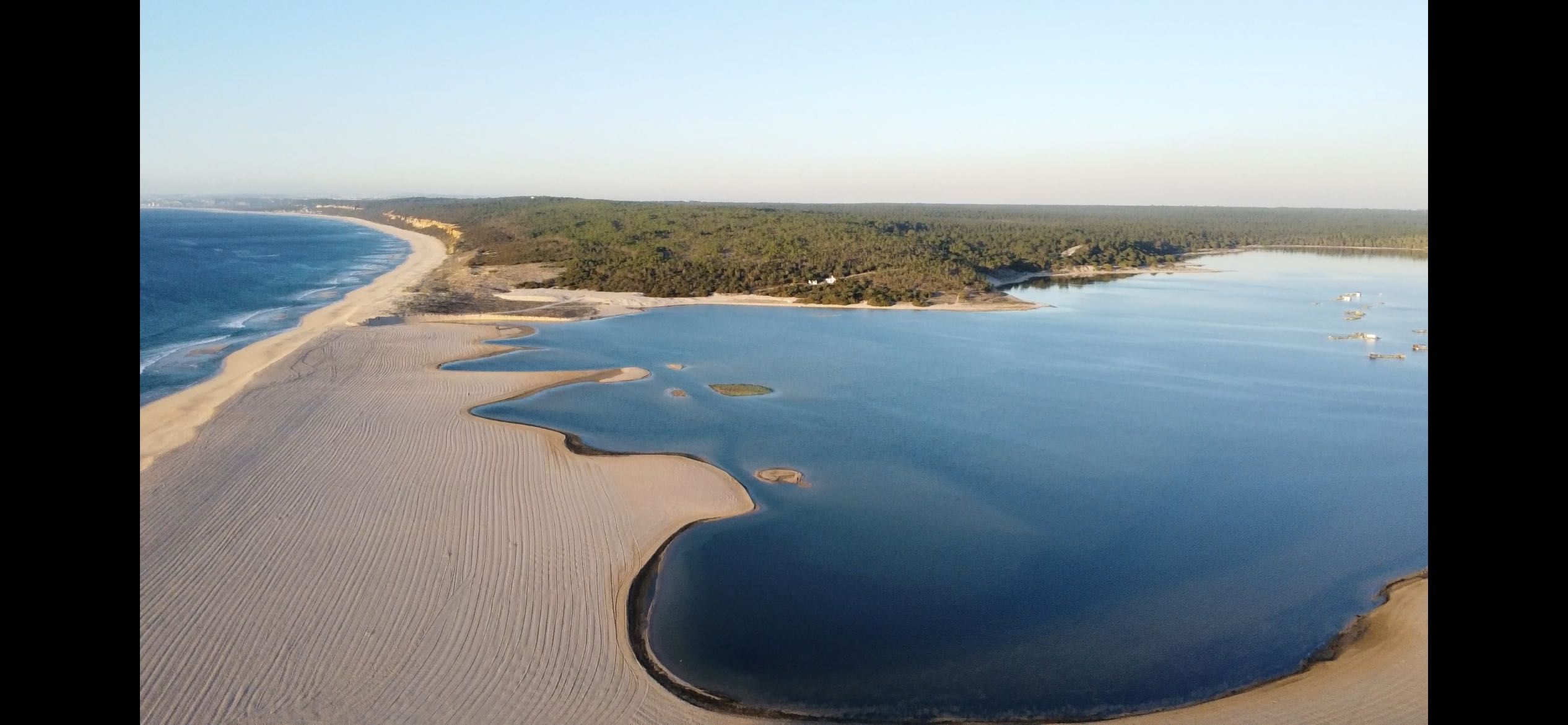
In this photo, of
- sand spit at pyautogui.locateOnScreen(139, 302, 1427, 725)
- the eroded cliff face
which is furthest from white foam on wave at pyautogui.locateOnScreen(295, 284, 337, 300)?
sand spit at pyautogui.locateOnScreen(139, 302, 1427, 725)

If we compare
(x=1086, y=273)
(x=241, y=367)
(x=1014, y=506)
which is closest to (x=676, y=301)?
(x=241, y=367)

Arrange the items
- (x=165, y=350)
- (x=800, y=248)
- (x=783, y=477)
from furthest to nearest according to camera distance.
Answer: (x=800, y=248), (x=165, y=350), (x=783, y=477)

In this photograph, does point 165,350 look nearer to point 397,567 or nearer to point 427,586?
point 397,567

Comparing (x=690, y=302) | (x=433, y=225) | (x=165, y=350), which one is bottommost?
(x=165, y=350)

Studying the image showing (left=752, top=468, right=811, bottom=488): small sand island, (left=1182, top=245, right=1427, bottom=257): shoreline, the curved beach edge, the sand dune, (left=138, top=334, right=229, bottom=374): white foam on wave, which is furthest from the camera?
(left=1182, top=245, right=1427, bottom=257): shoreline

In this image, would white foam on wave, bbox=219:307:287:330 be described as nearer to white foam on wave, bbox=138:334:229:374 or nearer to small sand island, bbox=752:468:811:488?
white foam on wave, bbox=138:334:229:374

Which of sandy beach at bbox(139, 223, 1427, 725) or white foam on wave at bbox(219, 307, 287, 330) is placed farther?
white foam on wave at bbox(219, 307, 287, 330)
